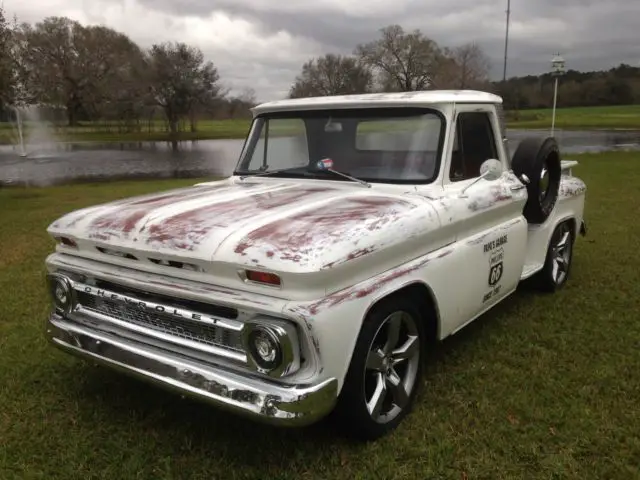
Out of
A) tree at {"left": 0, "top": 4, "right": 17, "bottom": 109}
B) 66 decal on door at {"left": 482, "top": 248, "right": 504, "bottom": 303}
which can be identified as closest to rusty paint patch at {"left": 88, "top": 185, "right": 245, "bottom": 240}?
66 decal on door at {"left": 482, "top": 248, "right": 504, "bottom": 303}

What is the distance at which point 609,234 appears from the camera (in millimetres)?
7598

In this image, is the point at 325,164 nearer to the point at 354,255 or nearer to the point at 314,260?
the point at 354,255

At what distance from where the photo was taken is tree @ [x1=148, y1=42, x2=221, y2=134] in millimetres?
50562

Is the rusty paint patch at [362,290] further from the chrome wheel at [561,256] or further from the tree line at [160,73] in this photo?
the tree line at [160,73]

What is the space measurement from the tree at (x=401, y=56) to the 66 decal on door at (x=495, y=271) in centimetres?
3957

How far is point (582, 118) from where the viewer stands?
5584 centimetres

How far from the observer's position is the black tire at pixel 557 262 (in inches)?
201

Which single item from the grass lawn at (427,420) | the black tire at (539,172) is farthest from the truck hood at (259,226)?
the black tire at (539,172)

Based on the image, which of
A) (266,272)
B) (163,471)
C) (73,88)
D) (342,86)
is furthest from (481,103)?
(73,88)

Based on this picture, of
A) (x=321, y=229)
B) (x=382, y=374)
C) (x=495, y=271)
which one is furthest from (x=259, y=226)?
(x=495, y=271)

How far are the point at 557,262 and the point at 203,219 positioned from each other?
3759 mm

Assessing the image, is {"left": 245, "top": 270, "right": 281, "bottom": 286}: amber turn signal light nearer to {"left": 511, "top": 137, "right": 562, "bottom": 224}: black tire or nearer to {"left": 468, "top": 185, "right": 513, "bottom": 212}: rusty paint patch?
{"left": 468, "top": 185, "right": 513, "bottom": 212}: rusty paint patch

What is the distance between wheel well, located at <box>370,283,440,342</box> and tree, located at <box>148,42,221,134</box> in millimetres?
51533

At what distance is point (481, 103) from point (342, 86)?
30756 mm
